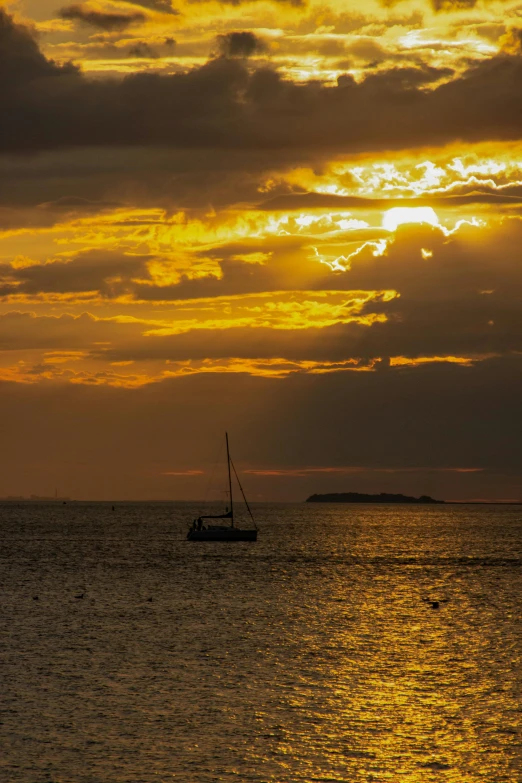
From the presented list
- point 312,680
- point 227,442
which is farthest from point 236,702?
point 227,442

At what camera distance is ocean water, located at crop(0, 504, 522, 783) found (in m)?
38.7

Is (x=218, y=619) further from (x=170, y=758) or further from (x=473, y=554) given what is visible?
(x=473, y=554)

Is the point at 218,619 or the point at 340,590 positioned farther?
the point at 340,590

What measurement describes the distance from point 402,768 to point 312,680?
1633cm

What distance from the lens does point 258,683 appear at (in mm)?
52938

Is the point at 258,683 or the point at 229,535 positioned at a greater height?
the point at 229,535

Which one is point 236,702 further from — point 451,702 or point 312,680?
point 451,702

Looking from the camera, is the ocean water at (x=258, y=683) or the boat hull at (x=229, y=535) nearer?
the ocean water at (x=258, y=683)

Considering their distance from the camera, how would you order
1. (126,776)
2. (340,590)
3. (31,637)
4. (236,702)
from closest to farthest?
(126,776) → (236,702) → (31,637) → (340,590)

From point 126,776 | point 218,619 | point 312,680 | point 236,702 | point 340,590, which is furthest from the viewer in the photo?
point 340,590

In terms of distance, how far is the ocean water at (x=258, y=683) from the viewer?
127 feet

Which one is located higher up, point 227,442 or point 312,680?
point 227,442

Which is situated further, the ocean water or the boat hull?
the boat hull

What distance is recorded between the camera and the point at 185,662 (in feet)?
192
